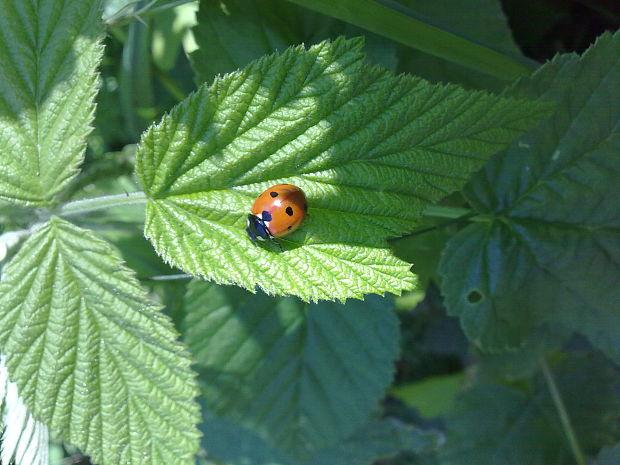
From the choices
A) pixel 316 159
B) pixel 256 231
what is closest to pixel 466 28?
pixel 316 159

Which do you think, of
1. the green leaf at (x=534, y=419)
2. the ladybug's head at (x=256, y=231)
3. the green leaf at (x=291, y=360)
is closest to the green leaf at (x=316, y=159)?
the ladybug's head at (x=256, y=231)

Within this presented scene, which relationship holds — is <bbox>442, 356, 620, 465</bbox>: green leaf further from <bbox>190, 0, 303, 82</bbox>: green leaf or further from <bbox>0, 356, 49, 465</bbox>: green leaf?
<bbox>190, 0, 303, 82</bbox>: green leaf

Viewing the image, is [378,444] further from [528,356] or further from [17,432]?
[17,432]

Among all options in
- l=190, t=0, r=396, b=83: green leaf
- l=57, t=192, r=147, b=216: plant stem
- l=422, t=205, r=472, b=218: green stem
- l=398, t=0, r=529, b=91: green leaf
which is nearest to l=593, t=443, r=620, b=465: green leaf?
l=422, t=205, r=472, b=218: green stem

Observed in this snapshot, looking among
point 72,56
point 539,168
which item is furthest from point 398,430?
point 72,56

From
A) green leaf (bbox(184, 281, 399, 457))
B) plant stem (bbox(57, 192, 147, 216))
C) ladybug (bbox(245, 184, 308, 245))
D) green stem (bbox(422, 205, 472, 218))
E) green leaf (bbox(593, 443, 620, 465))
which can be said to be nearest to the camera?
ladybug (bbox(245, 184, 308, 245))
